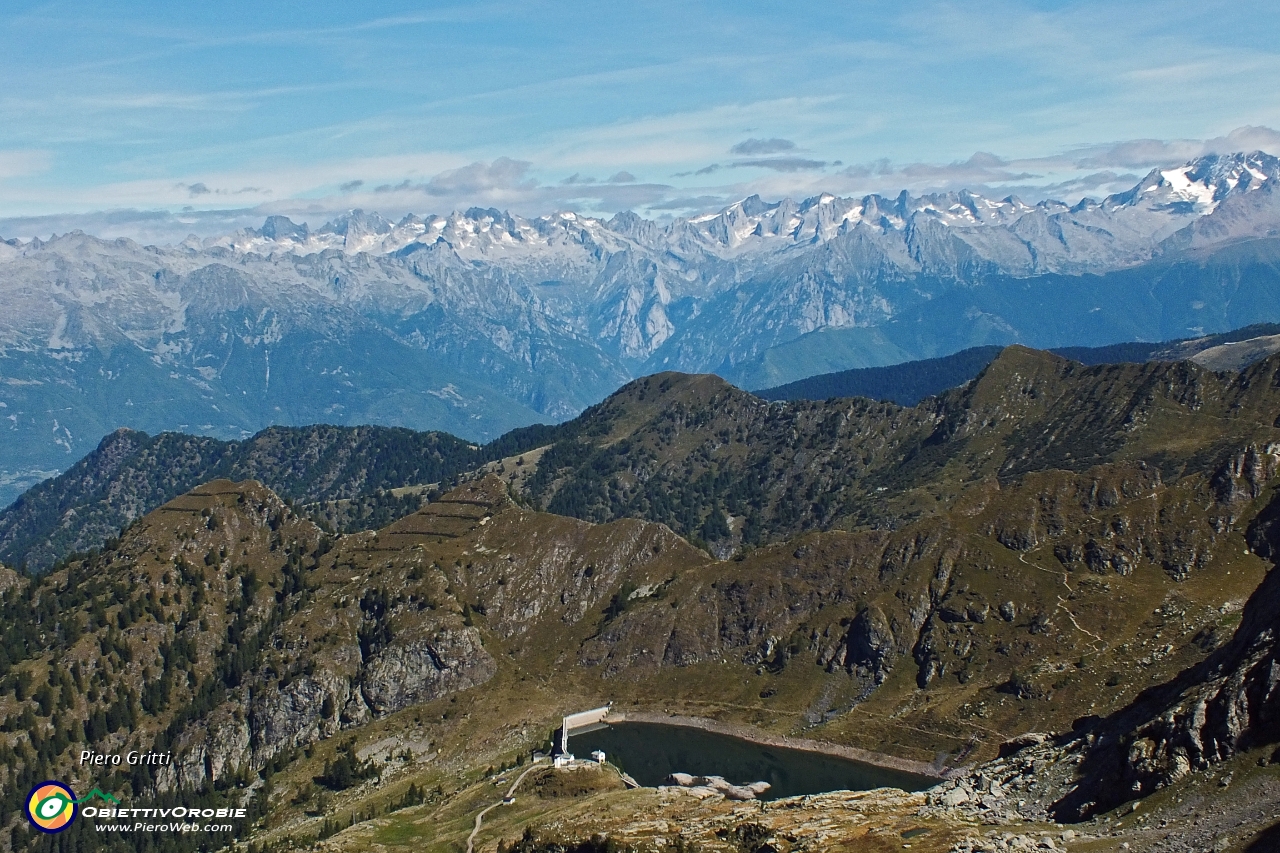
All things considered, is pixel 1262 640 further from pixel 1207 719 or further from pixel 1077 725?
pixel 1077 725

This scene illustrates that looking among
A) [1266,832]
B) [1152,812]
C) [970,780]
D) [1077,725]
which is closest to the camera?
[1266,832]

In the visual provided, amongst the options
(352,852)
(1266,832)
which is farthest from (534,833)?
(1266,832)

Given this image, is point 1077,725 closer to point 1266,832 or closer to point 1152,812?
point 1152,812

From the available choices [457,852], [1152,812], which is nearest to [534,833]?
[457,852]

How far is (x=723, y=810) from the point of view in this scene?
7018 inches

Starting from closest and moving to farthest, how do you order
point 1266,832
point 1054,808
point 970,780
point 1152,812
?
point 1266,832 < point 1152,812 < point 1054,808 < point 970,780

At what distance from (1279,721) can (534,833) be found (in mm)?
94292

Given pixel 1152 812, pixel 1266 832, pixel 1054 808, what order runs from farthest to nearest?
pixel 1054 808 < pixel 1152 812 < pixel 1266 832

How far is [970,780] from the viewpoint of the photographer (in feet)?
537

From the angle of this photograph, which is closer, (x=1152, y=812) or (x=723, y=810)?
(x=1152, y=812)

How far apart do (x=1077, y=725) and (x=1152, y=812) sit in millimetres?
43093

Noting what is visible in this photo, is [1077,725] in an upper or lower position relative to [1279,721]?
lower

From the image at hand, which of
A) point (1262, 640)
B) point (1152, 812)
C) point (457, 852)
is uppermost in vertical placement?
point (1262, 640)

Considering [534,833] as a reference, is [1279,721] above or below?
above
